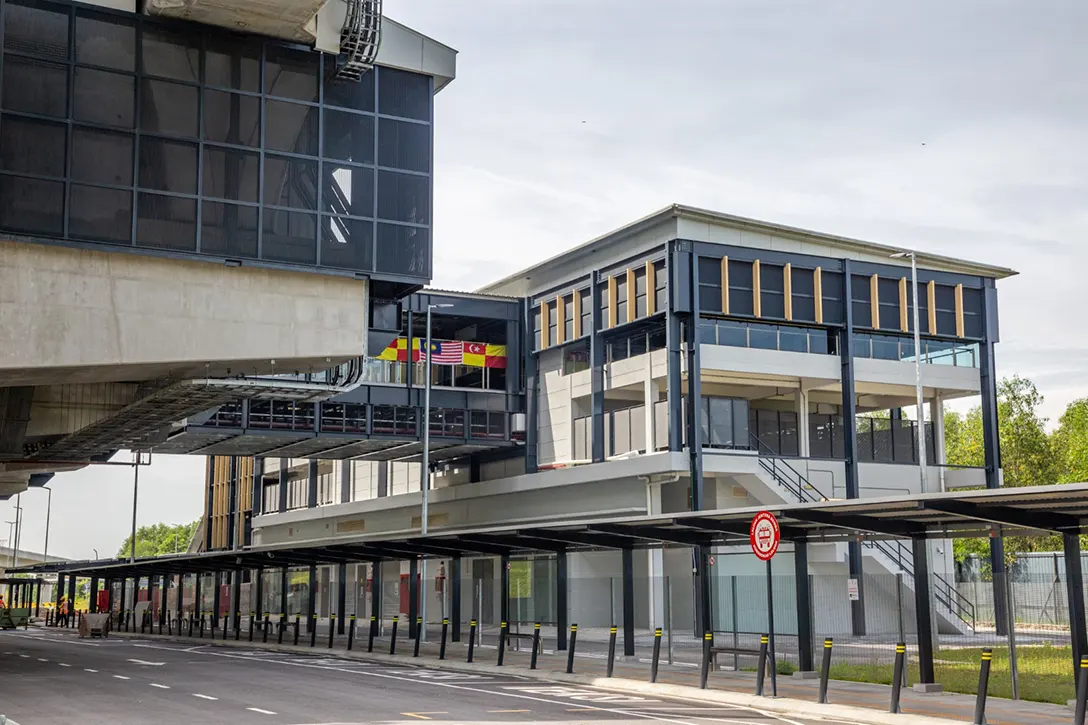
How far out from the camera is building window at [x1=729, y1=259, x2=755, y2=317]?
5122 cm

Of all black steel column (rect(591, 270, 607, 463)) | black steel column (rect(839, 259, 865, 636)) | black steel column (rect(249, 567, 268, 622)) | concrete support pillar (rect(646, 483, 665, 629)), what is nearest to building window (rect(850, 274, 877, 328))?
black steel column (rect(839, 259, 865, 636))

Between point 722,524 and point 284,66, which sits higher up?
point 284,66

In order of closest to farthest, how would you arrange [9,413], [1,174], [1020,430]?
[1,174], [9,413], [1020,430]

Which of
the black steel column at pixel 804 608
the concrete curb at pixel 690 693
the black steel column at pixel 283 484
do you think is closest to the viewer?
the concrete curb at pixel 690 693

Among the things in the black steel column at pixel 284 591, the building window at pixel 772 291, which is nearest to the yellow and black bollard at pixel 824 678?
the building window at pixel 772 291

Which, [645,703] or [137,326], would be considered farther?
[137,326]

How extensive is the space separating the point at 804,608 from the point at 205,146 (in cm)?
1818

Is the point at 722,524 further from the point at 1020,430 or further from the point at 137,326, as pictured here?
the point at 1020,430

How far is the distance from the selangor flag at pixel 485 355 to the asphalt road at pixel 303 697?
942 inches

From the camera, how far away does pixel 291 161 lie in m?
32.1

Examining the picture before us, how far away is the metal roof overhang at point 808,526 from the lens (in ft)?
64.0

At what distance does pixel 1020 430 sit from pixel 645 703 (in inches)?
2405

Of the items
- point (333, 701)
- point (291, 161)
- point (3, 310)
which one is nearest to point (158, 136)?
point (291, 161)

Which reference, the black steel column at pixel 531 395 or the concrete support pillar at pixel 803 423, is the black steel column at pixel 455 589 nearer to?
the concrete support pillar at pixel 803 423
